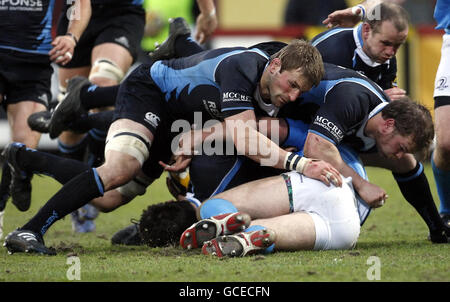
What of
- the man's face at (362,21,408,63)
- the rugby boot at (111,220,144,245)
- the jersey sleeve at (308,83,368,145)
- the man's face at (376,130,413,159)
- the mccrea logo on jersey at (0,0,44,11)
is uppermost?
the mccrea logo on jersey at (0,0,44,11)

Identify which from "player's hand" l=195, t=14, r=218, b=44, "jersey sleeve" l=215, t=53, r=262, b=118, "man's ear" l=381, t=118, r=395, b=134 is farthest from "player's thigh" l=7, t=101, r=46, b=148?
"man's ear" l=381, t=118, r=395, b=134

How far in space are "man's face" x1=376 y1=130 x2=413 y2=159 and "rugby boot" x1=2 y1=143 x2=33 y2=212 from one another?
95.3 inches

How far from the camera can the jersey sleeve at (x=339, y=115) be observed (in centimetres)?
466

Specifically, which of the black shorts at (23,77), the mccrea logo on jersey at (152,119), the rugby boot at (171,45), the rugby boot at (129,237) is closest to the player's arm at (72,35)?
the black shorts at (23,77)

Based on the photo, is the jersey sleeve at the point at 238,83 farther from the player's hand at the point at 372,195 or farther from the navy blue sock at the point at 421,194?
the navy blue sock at the point at 421,194

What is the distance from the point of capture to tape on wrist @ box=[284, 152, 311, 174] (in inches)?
181

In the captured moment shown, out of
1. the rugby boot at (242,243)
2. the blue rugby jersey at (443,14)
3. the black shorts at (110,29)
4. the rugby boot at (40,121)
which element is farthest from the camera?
the black shorts at (110,29)

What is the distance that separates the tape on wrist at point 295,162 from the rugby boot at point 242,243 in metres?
0.50

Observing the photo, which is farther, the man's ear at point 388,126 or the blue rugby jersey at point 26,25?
the blue rugby jersey at point 26,25

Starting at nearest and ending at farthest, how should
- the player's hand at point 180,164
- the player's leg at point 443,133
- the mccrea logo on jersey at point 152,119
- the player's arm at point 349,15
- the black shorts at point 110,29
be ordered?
the player's hand at point 180,164
the mccrea logo on jersey at point 152,119
the player's leg at point 443,133
the player's arm at point 349,15
the black shorts at point 110,29

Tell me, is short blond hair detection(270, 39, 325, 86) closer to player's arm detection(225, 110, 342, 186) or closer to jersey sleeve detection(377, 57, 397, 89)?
player's arm detection(225, 110, 342, 186)
